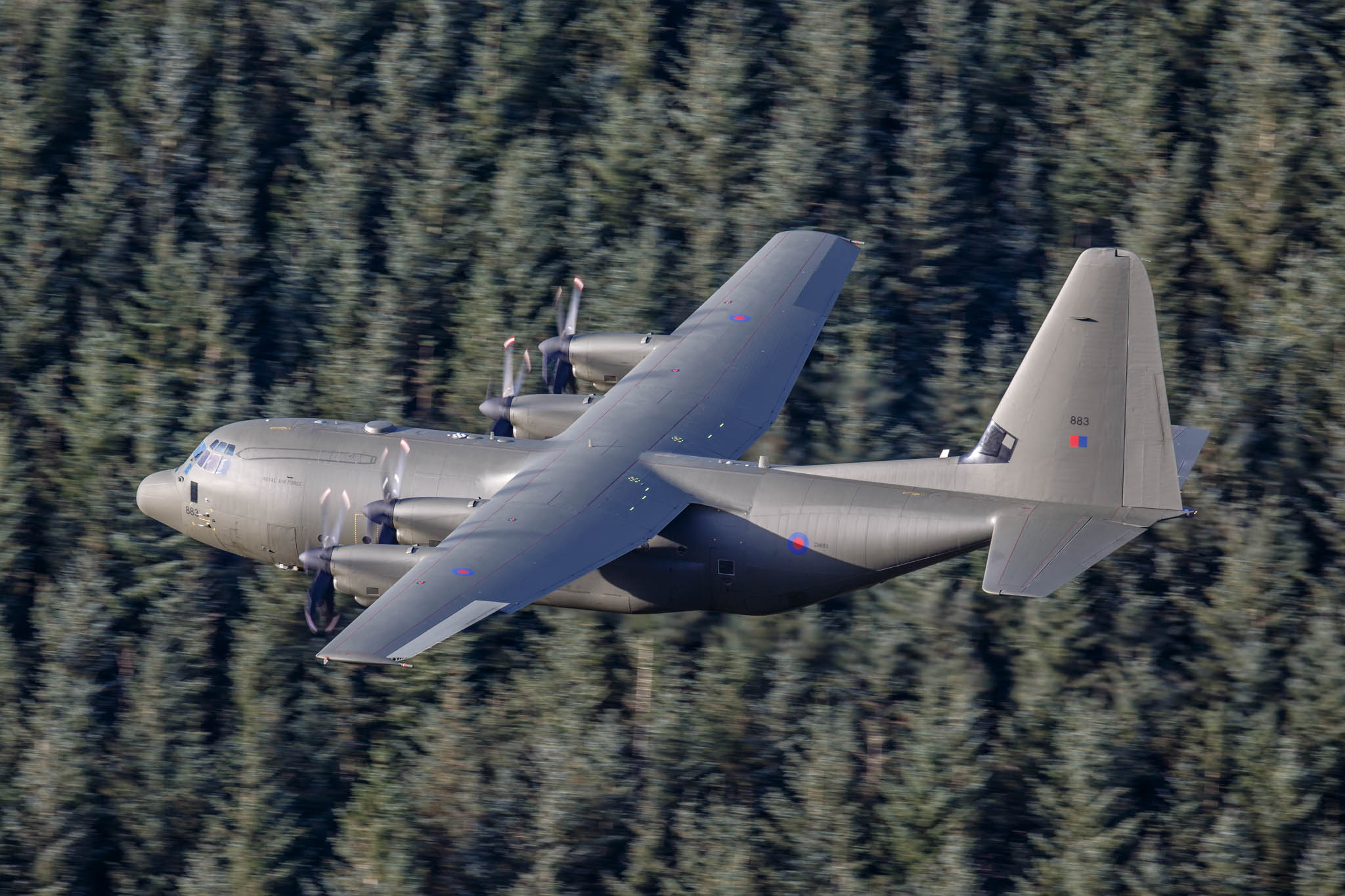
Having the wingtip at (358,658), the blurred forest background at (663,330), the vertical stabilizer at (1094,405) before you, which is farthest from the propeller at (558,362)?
the wingtip at (358,658)

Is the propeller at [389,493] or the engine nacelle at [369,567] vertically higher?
the propeller at [389,493]

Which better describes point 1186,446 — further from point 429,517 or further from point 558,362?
point 429,517

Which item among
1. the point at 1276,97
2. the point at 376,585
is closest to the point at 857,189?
the point at 1276,97

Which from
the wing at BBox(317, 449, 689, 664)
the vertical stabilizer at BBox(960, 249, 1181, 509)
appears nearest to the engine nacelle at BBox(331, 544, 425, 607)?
the wing at BBox(317, 449, 689, 664)

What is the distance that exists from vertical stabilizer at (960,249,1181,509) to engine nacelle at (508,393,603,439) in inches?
377

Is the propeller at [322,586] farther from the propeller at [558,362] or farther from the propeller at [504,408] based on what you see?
the propeller at [558,362]

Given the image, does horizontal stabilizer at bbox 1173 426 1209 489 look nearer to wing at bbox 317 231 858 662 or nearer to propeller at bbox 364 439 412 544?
wing at bbox 317 231 858 662

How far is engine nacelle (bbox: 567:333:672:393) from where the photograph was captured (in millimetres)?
34719

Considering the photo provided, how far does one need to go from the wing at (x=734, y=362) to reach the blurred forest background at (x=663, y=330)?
14.7 ft

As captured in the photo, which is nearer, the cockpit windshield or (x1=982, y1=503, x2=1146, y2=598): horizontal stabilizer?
(x1=982, y1=503, x2=1146, y2=598): horizontal stabilizer

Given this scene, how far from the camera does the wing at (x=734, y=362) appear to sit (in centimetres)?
3166

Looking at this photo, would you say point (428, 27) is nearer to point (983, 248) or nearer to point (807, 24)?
point (807, 24)

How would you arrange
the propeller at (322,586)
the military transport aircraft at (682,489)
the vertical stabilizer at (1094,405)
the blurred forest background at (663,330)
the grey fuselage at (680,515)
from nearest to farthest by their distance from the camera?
the vertical stabilizer at (1094,405) < the military transport aircraft at (682,489) < the grey fuselage at (680,515) < the propeller at (322,586) < the blurred forest background at (663,330)

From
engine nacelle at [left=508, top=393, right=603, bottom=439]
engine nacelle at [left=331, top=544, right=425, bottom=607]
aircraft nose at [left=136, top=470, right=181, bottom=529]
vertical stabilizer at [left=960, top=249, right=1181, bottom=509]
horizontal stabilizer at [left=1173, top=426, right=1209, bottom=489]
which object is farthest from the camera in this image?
aircraft nose at [left=136, top=470, right=181, bottom=529]
